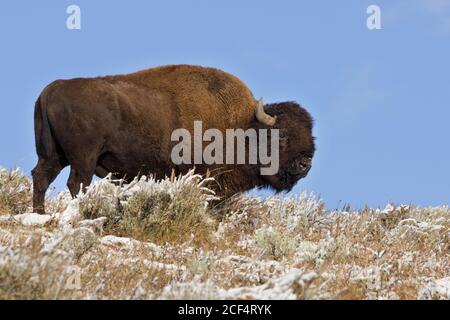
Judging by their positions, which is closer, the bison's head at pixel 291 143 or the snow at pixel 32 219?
the snow at pixel 32 219

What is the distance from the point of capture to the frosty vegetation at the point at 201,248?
4.55 metres

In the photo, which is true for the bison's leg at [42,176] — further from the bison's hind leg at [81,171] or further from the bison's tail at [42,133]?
the bison's hind leg at [81,171]

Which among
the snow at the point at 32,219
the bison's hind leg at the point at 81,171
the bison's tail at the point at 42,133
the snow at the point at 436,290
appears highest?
the bison's tail at the point at 42,133

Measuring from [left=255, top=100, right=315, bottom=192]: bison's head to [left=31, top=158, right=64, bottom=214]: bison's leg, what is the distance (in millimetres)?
3206

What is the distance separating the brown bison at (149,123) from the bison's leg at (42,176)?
1 centimetres

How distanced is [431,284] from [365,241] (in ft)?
8.66

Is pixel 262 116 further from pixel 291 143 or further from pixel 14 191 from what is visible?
pixel 14 191

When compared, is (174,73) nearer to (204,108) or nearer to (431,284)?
(204,108)

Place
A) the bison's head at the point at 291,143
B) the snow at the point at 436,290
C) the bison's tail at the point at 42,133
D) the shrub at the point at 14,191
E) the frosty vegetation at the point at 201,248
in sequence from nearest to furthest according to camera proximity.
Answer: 1. the frosty vegetation at the point at 201,248
2. the snow at the point at 436,290
3. the shrub at the point at 14,191
4. the bison's tail at the point at 42,133
5. the bison's head at the point at 291,143

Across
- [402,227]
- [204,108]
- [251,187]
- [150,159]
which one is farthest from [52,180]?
[402,227]

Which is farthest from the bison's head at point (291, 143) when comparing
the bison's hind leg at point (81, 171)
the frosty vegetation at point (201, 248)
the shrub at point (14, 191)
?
the shrub at point (14, 191)

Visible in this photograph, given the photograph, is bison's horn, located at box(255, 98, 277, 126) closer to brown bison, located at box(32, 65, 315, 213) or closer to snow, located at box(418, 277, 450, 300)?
brown bison, located at box(32, 65, 315, 213)

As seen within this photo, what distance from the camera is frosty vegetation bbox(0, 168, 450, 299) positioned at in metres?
4.55

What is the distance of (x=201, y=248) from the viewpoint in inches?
266
